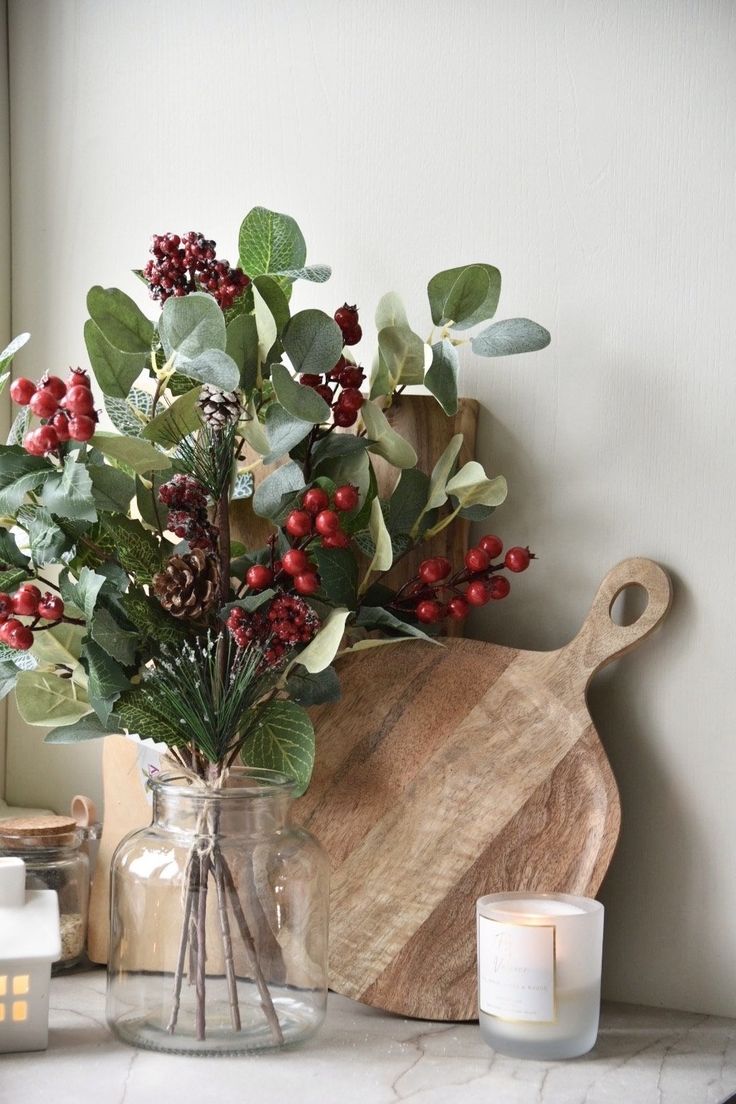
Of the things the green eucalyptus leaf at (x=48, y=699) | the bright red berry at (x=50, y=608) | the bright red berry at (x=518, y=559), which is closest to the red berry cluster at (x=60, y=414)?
the bright red berry at (x=50, y=608)

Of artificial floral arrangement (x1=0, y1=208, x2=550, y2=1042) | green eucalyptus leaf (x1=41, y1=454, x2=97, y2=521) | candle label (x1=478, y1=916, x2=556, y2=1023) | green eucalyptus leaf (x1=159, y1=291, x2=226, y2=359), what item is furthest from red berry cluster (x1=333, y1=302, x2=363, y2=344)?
candle label (x1=478, y1=916, x2=556, y2=1023)

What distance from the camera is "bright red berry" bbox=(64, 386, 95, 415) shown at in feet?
2.58

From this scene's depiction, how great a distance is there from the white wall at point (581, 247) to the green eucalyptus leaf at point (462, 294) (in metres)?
0.08

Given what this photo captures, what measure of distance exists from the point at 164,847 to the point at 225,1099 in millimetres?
179

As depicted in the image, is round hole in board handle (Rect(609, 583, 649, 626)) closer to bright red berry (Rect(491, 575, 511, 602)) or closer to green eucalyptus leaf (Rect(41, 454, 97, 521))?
bright red berry (Rect(491, 575, 511, 602))

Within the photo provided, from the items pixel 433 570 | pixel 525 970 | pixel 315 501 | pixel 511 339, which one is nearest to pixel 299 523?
pixel 315 501

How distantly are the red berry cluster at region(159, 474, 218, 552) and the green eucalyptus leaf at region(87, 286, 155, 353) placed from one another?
103 mm

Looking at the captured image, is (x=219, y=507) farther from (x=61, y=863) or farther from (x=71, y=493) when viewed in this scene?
(x=61, y=863)

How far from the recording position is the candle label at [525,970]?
83 centimetres

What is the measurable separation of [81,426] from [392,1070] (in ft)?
1.53

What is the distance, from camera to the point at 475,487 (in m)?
0.93

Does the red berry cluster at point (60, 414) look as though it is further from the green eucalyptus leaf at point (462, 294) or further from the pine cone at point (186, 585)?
the green eucalyptus leaf at point (462, 294)

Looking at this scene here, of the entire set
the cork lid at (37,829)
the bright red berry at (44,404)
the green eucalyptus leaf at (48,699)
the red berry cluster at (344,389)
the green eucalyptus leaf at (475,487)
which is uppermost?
the red berry cluster at (344,389)

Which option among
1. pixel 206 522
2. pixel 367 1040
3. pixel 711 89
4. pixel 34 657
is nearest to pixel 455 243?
pixel 711 89
